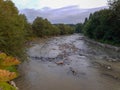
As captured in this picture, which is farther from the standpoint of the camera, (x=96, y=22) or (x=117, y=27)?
(x=96, y=22)

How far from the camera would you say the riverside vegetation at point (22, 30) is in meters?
4.55

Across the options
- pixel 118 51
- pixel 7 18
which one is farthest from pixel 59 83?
pixel 118 51

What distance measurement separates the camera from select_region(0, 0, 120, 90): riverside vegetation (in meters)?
4.55

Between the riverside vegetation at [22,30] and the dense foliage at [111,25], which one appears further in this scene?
the dense foliage at [111,25]

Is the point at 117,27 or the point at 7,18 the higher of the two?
the point at 7,18

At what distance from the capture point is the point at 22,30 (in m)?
23.0

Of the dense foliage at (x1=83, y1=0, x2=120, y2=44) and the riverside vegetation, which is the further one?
the dense foliage at (x1=83, y1=0, x2=120, y2=44)

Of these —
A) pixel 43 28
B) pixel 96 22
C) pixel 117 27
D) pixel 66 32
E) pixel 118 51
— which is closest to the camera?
pixel 118 51

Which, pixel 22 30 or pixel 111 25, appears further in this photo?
pixel 111 25

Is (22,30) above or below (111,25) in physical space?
above

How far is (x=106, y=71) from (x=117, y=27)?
26106 mm

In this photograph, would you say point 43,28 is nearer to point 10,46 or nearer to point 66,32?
point 66,32

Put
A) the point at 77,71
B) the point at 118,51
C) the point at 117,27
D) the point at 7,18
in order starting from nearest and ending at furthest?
the point at 7,18
the point at 77,71
the point at 118,51
the point at 117,27

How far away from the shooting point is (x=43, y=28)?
266 feet
